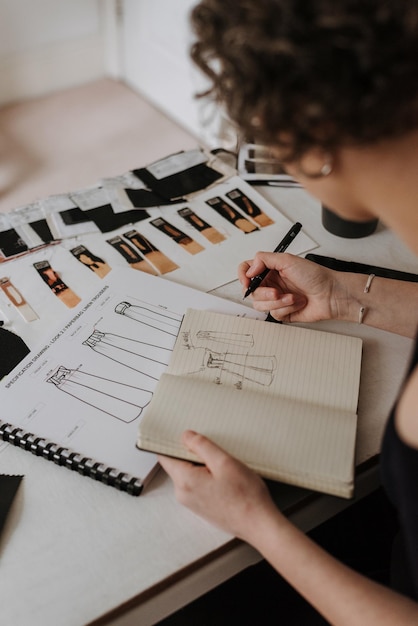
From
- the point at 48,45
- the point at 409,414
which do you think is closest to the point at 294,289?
the point at 409,414

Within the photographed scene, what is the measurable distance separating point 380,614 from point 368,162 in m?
0.50

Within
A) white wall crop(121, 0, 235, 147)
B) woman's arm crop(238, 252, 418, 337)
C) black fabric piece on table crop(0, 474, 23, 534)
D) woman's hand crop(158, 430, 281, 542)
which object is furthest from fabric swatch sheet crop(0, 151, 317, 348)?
white wall crop(121, 0, 235, 147)

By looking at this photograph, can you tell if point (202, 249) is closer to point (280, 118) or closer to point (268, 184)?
point (268, 184)

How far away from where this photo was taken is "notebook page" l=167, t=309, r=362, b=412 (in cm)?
86

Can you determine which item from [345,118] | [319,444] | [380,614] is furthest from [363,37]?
[380,614]

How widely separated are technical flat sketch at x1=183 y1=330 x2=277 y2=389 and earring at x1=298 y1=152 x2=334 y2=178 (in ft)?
1.05

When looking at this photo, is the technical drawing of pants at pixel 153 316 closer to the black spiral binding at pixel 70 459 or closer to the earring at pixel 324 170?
the black spiral binding at pixel 70 459

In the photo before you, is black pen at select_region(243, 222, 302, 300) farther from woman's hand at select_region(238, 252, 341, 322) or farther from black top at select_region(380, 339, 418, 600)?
black top at select_region(380, 339, 418, 600)

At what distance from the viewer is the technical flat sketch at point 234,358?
0.87 meters

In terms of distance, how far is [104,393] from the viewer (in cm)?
87

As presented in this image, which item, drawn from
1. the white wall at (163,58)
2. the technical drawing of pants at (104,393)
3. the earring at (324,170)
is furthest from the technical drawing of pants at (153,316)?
the white wall at (163,58)

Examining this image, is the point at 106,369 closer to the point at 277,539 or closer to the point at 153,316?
the point at 153,316

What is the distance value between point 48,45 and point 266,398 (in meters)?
2.73

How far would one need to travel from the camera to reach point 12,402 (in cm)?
86
